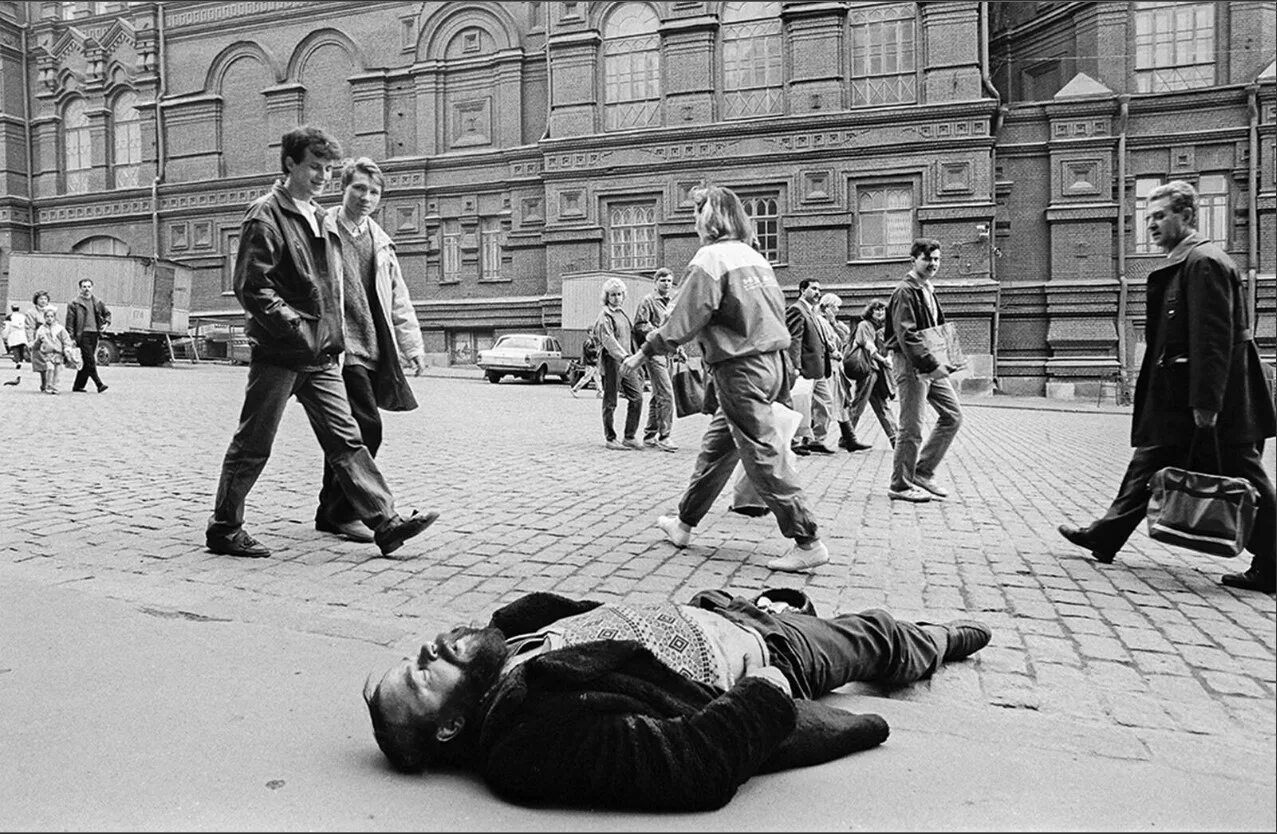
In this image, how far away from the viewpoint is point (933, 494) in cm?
643

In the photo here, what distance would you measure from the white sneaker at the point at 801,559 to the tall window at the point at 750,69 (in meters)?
21.6

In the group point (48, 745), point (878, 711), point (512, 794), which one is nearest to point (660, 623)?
point (512, 794)

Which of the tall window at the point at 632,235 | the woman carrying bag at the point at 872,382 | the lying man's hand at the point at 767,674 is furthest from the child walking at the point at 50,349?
the lying man's hand at the point at 767,674

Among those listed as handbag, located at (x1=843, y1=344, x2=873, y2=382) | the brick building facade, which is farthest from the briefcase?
the brick building facade

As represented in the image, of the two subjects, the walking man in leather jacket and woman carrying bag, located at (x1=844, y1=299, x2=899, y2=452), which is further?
woman carrying bag, located at (x1=844, y1=299, x2=899, y2=452)

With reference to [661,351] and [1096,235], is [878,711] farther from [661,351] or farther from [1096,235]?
[1096,235]

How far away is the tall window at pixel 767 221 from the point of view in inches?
963

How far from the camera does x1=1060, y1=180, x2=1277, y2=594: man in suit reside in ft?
9.94

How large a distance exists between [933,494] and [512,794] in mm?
5240

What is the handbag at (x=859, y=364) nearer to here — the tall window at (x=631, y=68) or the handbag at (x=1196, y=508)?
the handbag at (x=1196, y=508)

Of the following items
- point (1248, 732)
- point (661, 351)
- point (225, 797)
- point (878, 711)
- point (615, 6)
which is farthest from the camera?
point (615, 6)

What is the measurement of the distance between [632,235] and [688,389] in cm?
2111

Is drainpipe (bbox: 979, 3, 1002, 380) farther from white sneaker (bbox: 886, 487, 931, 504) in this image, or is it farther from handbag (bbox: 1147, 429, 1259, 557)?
handbag (bbox: 1147, 429, 1259, 557)

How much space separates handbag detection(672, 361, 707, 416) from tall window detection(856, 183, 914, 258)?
64.2 feet
